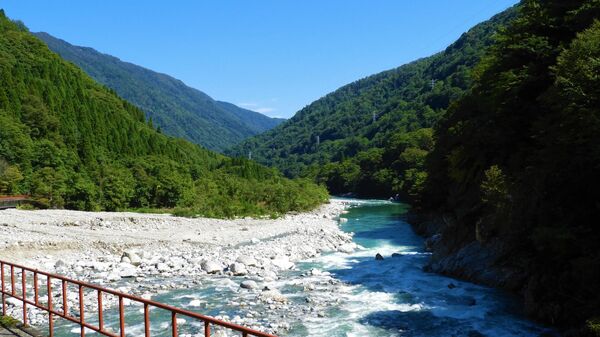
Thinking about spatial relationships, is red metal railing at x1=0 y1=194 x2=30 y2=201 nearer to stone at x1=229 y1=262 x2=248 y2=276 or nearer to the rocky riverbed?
the rocky riverbed

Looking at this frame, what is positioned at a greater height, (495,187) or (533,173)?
(533,173)

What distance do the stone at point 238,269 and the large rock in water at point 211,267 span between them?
0.63 meters

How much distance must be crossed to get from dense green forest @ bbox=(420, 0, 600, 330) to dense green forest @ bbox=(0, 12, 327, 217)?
3364 cm

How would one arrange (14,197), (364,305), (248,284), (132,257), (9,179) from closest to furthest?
(364,305) < (248,284) < (132,257) < (14,197) < (9,179)

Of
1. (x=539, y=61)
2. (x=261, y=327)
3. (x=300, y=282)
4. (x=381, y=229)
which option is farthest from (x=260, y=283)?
(x=381, y=229)

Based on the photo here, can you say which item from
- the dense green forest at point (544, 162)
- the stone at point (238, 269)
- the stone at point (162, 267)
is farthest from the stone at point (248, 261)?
the dense green forest at point (544, 162)

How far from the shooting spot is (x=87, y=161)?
6312 cm

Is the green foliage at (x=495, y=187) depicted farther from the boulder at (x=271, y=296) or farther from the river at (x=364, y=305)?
the boulder at (x=271, y=296)

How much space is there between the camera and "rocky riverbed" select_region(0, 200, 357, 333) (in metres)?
17.3

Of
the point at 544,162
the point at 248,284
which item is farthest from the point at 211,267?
the point at 544,162

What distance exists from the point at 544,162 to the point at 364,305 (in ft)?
26.2

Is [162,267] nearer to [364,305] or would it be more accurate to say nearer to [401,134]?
[364,305]

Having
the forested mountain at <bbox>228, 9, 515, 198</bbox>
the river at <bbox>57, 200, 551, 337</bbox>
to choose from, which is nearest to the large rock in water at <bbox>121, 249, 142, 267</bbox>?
the river at <bbox>57, 200, 551, 337</bbox>

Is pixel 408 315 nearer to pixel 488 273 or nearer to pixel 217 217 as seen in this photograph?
pixel 488 273
